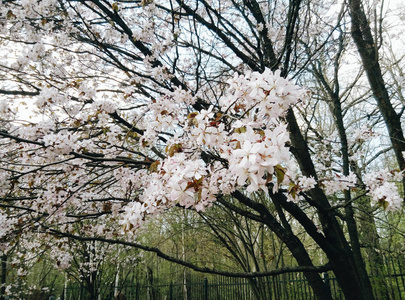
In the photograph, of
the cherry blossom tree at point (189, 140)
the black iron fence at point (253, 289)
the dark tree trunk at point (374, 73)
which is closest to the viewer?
the cherry blossom tree at point (189, 140)

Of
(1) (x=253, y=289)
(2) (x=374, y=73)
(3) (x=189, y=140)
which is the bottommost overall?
(1) (x=253, y=289)

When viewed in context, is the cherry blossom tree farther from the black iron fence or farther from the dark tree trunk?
the black iron fence

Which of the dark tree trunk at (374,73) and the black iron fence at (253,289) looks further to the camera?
the black iron fence at (253,289)

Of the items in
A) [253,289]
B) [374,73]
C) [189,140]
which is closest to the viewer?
[189,140]

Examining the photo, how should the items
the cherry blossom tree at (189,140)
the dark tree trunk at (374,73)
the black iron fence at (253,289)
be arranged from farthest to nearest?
1. the black iron fence at (253,289)
2. the dark tree trunk at (374,73)
3. the cherry blossom tree at (189,140)

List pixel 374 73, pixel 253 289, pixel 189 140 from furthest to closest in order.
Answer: pixel 253 289 → pixel 374 73 → pixel 189 140

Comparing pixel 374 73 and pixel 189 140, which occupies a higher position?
pixel 374 73

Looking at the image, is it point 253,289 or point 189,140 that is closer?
point 189,140

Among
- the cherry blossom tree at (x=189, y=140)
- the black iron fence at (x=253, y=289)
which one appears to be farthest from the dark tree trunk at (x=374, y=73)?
the black iron fence at (x=253, y=289)

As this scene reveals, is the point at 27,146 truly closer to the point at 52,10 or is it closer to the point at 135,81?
the point at 135,81

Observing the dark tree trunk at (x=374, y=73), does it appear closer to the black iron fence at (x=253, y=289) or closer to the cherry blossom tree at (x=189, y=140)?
the cherry blossom tree at (x=189, y=140)

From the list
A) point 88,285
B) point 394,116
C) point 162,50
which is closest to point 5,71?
point 162,50

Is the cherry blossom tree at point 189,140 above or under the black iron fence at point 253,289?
above

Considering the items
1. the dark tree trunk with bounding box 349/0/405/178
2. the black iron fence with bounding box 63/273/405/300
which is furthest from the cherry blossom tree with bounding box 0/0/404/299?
the black iron fence with bounding box 63/273/405/300
